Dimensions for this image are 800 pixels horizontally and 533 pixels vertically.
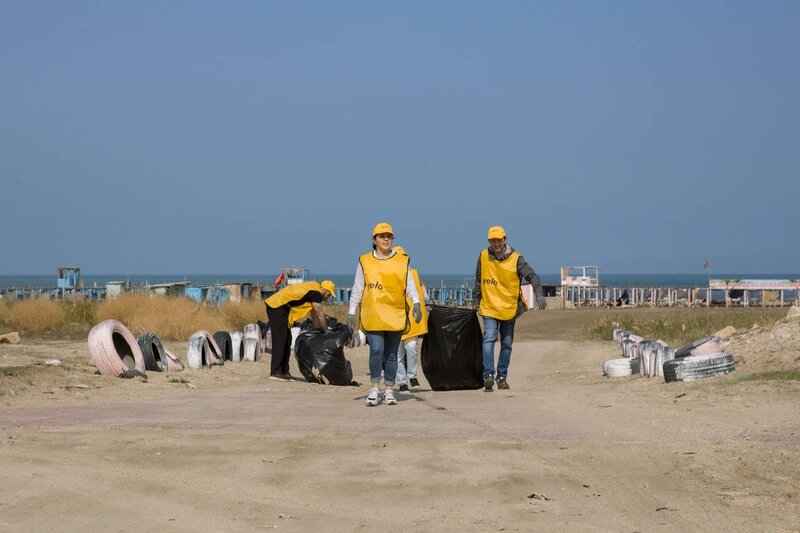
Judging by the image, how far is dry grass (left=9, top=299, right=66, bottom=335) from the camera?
2580cm

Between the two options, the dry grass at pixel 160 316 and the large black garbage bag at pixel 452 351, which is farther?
the dry grass at pixel 160 316

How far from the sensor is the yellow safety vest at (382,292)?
1138cm

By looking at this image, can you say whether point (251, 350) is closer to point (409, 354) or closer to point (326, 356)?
point (326, 356)

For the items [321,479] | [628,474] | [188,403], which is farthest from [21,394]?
[628,474]

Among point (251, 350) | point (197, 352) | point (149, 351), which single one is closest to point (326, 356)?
point (149, 351)

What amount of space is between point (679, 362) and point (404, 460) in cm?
593

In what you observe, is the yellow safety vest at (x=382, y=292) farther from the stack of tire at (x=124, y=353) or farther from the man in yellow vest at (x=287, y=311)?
the stack of tire at (x=124, y=353)

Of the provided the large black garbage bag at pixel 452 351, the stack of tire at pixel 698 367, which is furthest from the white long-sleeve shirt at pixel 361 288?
the stack of tire at pixel 698 367

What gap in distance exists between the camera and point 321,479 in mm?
6820

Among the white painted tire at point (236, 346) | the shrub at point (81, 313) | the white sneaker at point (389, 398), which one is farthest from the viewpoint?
the shrub at point (81, 313)

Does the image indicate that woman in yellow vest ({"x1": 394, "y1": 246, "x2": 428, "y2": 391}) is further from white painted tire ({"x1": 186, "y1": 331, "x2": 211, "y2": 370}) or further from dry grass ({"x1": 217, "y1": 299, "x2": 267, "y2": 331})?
dry grass ({"x1": 217, "y1": 299, "x2": 267, "y2": 331})

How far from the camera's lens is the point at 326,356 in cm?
1482

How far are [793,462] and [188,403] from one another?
599 centimetres

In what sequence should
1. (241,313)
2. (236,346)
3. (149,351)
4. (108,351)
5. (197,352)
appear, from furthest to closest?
(241,313), (236,346), (197,352), (149,351), (108,351)
